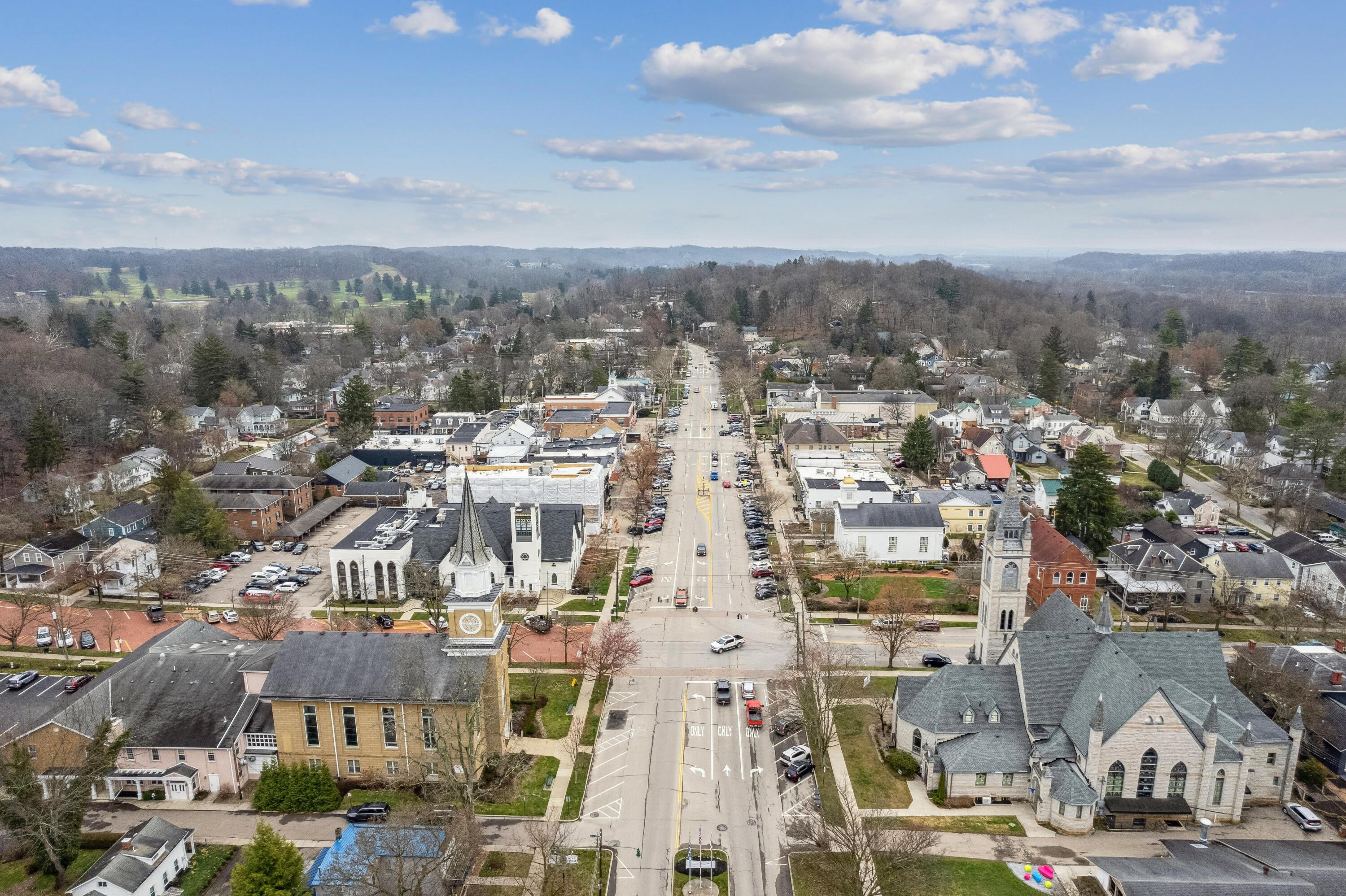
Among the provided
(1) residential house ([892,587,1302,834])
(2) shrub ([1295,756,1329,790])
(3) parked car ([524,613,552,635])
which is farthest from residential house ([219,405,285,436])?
(2) shrub ([1295,756,1329,790])

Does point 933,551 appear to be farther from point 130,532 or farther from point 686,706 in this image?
point 130,532

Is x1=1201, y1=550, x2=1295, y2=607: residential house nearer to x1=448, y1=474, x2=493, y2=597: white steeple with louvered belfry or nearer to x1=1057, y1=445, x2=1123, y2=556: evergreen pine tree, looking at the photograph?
x1=1057, y1=445, x2=1123, y2=556: evergreen pine tree

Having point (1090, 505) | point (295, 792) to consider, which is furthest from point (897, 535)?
point (295, 792)

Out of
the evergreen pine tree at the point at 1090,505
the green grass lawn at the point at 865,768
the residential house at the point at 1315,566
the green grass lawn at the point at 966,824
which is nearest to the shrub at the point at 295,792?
the green grass lawn at the point at 865,768

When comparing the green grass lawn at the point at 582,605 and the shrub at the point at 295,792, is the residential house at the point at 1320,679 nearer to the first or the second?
the green grass lawn at the point at 582,605

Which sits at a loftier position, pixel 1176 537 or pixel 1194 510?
pixel 1176 537

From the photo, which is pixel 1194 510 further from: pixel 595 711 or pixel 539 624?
pixel 595 711

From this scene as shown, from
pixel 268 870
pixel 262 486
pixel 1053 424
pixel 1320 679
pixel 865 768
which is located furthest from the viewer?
pixel 1053 424
